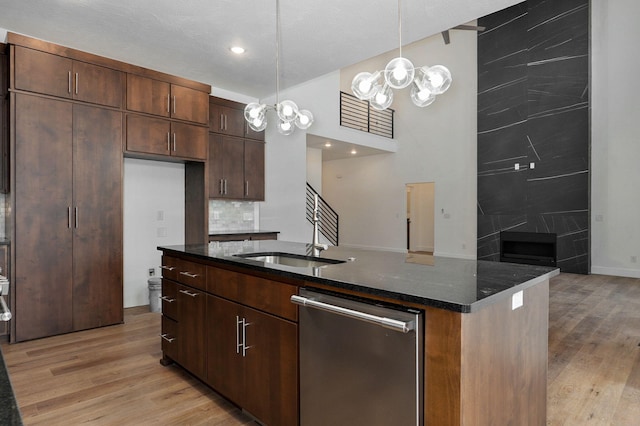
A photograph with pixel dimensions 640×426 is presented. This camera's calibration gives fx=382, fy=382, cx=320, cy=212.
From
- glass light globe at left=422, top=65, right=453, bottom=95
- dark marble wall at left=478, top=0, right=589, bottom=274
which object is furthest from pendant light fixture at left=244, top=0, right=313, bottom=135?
dark marble wall at left=478, top=0, right=589, bottom=274

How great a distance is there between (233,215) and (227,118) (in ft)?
4.66

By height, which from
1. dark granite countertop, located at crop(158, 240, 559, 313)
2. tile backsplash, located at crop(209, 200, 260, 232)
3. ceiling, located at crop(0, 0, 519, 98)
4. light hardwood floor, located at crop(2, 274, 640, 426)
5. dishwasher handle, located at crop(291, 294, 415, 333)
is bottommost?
light hardwood floor, located at crop(2, 274, 640, 426)

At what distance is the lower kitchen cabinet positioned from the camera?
1.91m

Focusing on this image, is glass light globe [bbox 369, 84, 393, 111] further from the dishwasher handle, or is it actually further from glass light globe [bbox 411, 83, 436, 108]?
the dishwasher handle

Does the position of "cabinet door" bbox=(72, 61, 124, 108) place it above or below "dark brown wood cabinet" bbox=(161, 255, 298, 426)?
above

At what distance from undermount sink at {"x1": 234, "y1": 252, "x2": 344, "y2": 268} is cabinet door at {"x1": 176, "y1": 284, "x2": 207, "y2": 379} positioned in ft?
1.45

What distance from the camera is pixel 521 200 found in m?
8.40

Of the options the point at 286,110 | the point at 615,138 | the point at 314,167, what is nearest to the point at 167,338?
the point at 286,110

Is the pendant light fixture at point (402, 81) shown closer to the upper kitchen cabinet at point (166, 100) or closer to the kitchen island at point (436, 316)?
the kitchen island at point (436, 316)

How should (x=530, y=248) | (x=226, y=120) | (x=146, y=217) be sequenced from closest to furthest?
(x=146, y=217) → (x=226, y=120) → (x=530, y=248)

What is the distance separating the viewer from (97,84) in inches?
155

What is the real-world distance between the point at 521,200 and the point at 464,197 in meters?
1.38

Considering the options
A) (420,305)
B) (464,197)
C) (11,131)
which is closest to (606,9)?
(464,197)

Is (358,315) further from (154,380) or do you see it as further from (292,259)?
(154,380)
